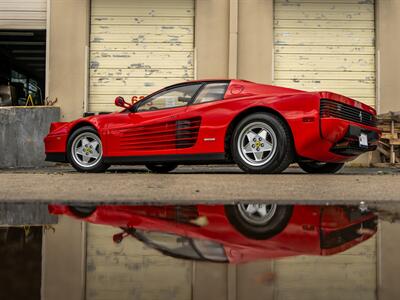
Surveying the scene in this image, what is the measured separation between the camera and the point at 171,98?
6395 mm

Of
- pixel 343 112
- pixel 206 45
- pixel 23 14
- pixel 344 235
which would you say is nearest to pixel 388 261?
pixel 344 235

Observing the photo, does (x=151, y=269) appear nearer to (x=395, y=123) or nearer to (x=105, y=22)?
(x=395, y=123)

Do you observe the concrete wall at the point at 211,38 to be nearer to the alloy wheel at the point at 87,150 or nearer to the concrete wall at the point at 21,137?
the concrete wall at the point at 21,137

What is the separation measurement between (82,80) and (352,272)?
34.8 feet

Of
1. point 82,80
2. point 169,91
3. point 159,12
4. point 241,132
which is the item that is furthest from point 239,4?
point 241,132

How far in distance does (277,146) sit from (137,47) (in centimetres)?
714

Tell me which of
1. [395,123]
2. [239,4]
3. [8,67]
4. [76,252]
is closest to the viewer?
[76,252]

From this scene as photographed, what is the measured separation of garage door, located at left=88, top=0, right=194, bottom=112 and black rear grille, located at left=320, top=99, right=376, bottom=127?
6148 mm

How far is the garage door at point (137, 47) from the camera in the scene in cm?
1173

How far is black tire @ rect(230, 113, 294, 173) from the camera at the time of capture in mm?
5535

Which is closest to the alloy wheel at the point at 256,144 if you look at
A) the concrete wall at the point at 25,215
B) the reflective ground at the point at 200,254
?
the reflective ground at the point at 200,254

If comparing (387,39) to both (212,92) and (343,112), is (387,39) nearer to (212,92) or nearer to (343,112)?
(343,112)

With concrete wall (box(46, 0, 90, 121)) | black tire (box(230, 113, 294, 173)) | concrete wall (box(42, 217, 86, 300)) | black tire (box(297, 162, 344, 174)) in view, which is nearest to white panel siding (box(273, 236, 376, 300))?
concrete wall (box(42, 217, 86, 300))

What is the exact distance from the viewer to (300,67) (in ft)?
38.6
